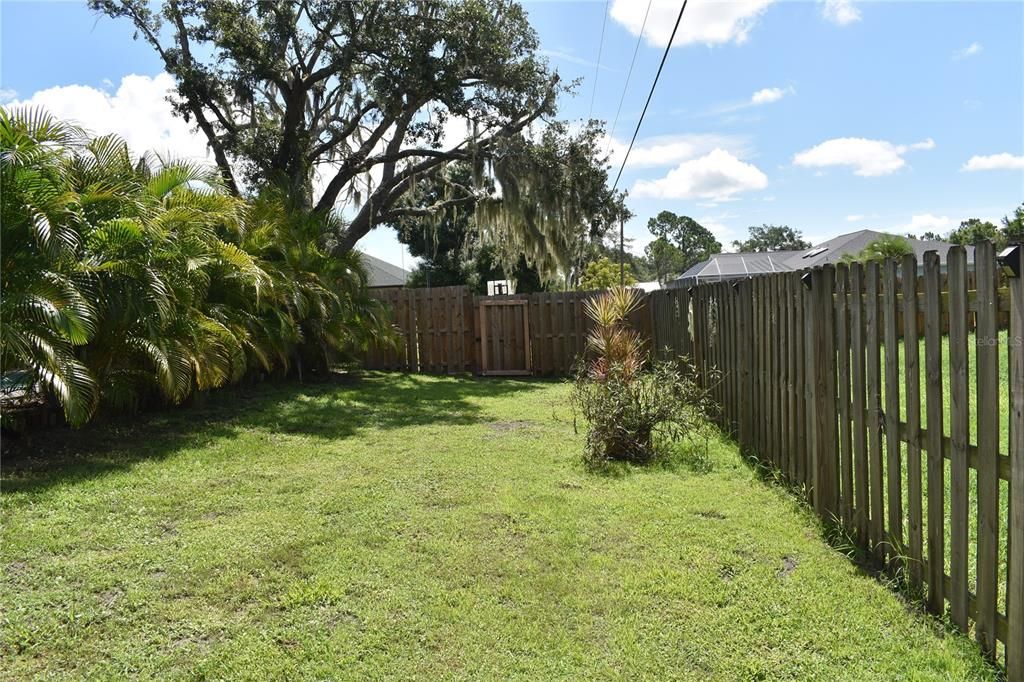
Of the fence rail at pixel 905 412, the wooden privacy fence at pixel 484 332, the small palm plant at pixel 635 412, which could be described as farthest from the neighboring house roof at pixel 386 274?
the fence rail at pixel 905 412

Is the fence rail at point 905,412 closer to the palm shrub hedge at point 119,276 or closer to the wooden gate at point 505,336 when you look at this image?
the palm shrub hedge at point 119,276

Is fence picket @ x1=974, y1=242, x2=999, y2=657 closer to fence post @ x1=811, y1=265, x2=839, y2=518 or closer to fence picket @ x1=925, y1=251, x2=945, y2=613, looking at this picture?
fence picket @ x1=925, y1=251, x2=945, y2=613

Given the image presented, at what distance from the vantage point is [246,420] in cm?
704

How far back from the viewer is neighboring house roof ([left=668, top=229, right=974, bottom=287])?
84.2 ft

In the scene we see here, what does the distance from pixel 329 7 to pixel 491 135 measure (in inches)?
144

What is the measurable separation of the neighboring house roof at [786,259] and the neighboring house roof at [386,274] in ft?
41.9

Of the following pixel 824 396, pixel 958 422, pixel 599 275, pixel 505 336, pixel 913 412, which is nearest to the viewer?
pixel 958 422

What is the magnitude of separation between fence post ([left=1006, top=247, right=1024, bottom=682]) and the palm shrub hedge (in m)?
5.27

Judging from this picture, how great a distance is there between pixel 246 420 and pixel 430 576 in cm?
465

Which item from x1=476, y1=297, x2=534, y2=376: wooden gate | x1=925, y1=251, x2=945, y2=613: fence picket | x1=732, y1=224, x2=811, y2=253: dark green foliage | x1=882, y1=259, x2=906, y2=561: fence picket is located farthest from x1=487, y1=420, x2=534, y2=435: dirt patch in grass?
x1=732, y1=224, x2=811, y2=253: dark green foliage

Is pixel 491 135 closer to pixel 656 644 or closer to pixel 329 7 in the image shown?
pixel 329 7

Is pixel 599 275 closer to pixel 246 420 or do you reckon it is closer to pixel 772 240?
pixel 246 420

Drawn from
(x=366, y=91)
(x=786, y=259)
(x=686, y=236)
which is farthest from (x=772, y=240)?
(x=366, y=91)

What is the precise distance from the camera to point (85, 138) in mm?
5680
